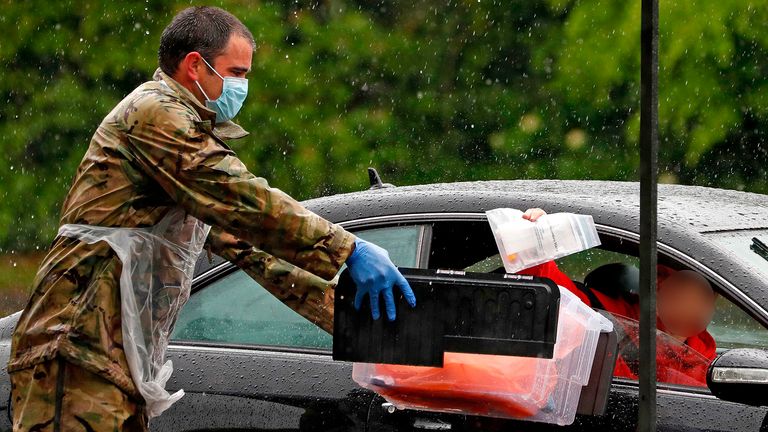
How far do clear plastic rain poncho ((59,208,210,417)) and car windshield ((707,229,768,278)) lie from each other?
1394 millimetres

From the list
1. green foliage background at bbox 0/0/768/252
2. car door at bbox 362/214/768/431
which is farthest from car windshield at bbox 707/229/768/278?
green foliage background at bbox 0/0/768/252

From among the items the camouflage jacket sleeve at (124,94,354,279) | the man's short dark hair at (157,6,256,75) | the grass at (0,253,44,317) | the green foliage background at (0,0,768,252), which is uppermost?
the man's short dark hair at (157,6,256,75)

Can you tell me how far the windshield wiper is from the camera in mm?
3557

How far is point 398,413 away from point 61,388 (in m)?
0.88

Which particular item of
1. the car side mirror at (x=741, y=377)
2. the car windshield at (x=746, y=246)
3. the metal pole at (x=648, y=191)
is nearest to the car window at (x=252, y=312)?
the car windshield at (x=746, y=246)

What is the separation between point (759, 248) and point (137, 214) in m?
1.68

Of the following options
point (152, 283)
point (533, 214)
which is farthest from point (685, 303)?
point (152, 283)

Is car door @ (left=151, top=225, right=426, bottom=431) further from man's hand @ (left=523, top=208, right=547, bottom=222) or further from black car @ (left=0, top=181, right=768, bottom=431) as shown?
man's hand @ (left=523, top=208, right=547, bottom=222)

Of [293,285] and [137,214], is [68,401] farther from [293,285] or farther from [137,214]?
[293,285]

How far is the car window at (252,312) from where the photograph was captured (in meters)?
3.74

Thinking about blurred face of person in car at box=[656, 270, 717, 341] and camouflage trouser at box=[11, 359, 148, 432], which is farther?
blurred face of person in car at box=[656, 270, 717, 341]

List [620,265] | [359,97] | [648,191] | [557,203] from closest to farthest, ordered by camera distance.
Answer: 1. [648,191]
2. [557,203]
3. [620,265]
4. [359,97]

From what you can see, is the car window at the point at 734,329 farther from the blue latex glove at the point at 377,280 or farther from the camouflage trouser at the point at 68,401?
the camouflage trouser at the point at 68,401

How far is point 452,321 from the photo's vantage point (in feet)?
10.0
